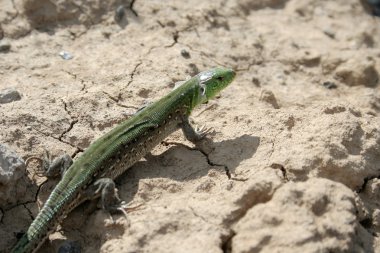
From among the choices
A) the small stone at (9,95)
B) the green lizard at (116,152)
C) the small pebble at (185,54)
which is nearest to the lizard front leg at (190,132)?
the green lizard at (116,152)

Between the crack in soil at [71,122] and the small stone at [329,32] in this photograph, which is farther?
the small stone at [329,32]

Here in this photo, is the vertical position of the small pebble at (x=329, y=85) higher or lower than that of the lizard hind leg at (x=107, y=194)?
lower

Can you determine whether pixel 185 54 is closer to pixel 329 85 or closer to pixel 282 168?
pixel 329 85

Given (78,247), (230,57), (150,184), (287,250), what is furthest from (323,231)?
(230,57)

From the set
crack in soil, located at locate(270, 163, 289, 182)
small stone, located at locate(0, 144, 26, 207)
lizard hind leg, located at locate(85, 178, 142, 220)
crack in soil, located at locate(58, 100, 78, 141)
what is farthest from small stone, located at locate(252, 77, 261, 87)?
small stone, located at locate(0, 144, 26, 207)

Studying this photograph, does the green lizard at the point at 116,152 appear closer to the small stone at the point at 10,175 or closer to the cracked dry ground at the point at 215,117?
the cracked dry ground at the point at 215,117

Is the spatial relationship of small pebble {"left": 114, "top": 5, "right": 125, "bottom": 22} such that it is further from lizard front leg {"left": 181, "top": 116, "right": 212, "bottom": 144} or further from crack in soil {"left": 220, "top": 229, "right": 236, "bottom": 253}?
crack in soil {"left": 220, "top": 229, "right": 236, "bottom": 253}

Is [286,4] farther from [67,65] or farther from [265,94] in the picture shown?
[67,65]
